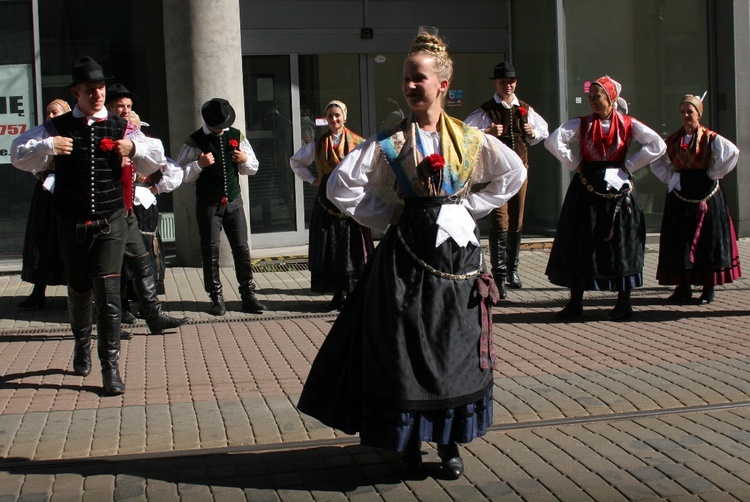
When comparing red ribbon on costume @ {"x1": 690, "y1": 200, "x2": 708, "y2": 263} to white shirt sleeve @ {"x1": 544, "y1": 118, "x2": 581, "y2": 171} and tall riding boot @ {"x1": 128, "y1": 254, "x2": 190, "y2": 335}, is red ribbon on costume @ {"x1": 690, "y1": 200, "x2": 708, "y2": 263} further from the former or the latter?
tall riding boot @ {"x1": 128, "y1": 254, "x2": 190, "y2": 335}

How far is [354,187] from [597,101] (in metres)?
4.26

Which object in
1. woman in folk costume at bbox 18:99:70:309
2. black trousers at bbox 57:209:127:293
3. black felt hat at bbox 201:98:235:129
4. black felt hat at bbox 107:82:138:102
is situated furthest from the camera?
woman in folk costume at bbox 18:99:70:309

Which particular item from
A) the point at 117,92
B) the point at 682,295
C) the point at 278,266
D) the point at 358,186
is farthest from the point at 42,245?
the point at 682,295

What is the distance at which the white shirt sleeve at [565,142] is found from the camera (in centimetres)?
873

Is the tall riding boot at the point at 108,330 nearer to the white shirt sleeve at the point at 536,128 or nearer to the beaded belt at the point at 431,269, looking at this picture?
the beaded belt at the point at 431,269

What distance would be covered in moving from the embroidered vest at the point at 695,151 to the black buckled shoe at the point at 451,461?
206 inches

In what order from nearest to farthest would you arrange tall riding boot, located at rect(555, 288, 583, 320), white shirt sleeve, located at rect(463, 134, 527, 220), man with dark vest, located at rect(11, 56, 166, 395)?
white shirt sleeve, located at rect(463, 134, 527, 220)
man with dark vest, located at rect(11, 56, 166, 395)
tall riding boot, located at rect(555, 288, 583, 320)

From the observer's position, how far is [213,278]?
9461mm

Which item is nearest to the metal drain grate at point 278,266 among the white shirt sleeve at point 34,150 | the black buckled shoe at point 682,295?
the black buckled shoe at point 682,295

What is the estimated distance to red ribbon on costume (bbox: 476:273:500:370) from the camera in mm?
4895

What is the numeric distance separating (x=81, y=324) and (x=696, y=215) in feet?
17.6

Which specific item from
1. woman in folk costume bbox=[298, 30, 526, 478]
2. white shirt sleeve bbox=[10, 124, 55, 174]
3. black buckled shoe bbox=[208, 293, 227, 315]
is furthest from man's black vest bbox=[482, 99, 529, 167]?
woman in folk costume bbox=[298, 30, 526, 478]

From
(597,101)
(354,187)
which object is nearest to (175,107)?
(597,101)

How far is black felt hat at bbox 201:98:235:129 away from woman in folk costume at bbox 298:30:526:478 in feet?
14.1
